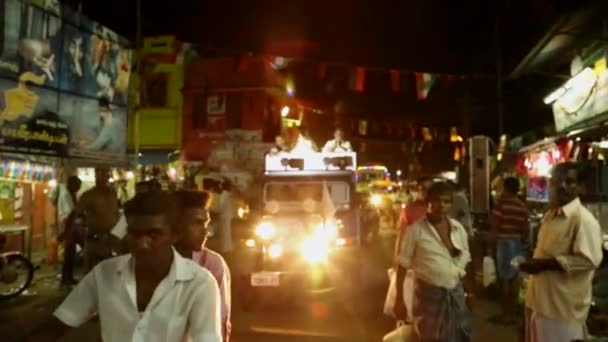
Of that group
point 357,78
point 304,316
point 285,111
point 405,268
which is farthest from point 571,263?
point 285,111

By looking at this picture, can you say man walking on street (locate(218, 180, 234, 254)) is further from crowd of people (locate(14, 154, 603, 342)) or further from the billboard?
crowd of people (locate(14, 154, 603, 342))

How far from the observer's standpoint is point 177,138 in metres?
27.2

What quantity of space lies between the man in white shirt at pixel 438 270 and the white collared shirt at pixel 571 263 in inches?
26.0

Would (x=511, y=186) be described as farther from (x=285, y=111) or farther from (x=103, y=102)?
(x=285, y=111)

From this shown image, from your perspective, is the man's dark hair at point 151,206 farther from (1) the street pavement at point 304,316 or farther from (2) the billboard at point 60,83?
(2) the billboard at point 60,83

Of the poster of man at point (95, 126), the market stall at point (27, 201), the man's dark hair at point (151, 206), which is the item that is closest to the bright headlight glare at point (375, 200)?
the poster of man at point (95, 126)

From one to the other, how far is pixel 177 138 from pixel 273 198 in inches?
637

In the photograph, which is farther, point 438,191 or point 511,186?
point 511,186

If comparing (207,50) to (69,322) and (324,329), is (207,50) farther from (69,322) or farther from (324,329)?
(69,322)

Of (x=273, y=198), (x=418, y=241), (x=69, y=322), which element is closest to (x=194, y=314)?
(x=69, y=322)

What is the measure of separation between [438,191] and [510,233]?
4.47m

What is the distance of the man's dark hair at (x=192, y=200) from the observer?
385 centimetres

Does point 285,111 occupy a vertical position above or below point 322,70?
below

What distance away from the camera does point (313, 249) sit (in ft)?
33.6
